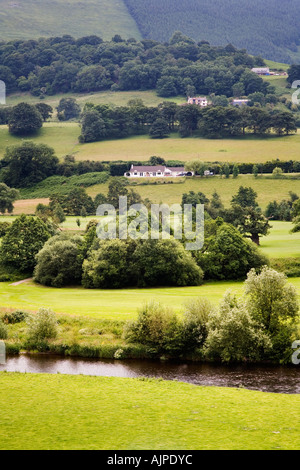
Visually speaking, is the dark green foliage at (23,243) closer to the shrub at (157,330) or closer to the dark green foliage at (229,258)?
the dark green foliage at (229,258)

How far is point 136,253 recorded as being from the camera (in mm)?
71750

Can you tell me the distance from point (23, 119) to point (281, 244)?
114 meters

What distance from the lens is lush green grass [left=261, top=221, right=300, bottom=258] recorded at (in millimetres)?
76562

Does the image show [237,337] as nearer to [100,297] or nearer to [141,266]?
[100,297]

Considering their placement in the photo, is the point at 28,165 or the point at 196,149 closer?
the point at 28,165

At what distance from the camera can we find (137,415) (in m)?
32.7

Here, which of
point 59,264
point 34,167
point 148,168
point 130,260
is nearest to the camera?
point 130,260

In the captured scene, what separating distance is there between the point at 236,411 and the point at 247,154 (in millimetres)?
121016

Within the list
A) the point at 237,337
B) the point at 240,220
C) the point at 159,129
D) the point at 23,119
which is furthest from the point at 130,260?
the point at 23,119

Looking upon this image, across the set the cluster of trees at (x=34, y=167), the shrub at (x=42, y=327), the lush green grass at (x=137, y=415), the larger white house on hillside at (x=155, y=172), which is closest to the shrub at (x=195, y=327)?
the lush green grass at (x=137, y=415)

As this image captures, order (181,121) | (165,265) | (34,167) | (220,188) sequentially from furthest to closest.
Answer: (181,121), (34,167), (220,188), (165,265)

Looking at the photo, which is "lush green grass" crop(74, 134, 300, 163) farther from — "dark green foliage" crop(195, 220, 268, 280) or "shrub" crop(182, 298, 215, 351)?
"shrub" crop(182, 298, 215, 351)
